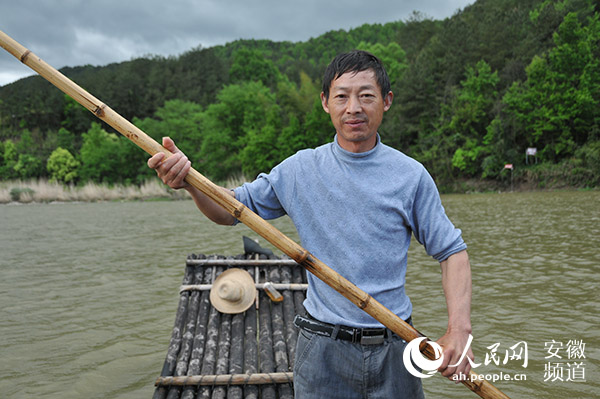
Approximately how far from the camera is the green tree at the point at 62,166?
54.3m

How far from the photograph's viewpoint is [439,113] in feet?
136

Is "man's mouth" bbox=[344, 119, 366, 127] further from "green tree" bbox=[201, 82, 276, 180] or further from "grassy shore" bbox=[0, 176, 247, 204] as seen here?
"green tree" bbox=[201, 82, 276, 180]

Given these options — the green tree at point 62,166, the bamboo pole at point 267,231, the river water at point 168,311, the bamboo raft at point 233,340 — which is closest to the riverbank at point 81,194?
the green tree at point 62,166

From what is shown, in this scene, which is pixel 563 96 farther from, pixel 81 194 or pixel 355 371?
pixel 355 371

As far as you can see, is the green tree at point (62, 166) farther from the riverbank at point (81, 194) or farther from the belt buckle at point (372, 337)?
the belt buckle at point (372, 337)

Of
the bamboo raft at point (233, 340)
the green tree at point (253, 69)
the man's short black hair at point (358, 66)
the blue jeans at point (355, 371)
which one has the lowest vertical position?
the bamboo raft at point (233, 340)

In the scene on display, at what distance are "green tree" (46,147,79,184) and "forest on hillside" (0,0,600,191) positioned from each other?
0.49 feet

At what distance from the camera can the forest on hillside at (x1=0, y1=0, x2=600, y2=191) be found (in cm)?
3375

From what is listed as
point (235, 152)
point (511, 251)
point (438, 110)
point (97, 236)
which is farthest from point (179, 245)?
point (235, 152)

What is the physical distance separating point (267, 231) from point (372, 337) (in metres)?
0.52

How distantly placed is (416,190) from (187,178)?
31.8 inches

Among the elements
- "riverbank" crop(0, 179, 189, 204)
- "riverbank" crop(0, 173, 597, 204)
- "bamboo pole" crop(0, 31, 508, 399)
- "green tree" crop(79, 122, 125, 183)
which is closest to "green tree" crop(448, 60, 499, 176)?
"riverbank" crop(0, 173, 597, 204)

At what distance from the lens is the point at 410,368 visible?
5.56 feet

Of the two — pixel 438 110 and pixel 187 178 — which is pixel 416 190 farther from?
pixel 438 110
